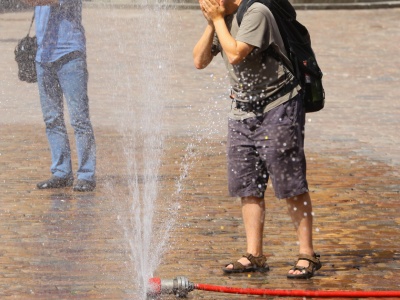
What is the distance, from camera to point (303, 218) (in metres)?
6.10

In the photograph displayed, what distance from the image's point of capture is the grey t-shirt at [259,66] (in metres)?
5.79

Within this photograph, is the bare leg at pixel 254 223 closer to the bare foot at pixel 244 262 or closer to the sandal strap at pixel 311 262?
the bare foot at pixel 244 262

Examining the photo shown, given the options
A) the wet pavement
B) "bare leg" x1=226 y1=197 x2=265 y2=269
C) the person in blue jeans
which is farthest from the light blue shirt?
"bare leg" x1=226 y1=197 x2=265 y2=269

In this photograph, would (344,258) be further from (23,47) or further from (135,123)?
(135,123)

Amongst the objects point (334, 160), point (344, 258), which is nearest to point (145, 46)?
point (334, 160)

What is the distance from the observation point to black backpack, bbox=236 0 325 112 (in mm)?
5910

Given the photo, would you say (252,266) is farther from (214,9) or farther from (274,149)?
(214,9)

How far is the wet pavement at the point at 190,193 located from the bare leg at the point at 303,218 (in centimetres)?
18

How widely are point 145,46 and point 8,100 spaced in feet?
20.4

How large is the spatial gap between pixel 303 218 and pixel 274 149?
44 centimetres

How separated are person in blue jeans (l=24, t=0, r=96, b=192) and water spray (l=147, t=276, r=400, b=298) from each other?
113 inches

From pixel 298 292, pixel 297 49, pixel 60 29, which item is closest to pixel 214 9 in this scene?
pixel 297 49

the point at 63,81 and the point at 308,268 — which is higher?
the point at 63,81

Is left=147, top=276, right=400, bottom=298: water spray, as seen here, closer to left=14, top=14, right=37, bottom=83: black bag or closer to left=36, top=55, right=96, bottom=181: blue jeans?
left=36, top=55, right=96, bottom=181: blue jeans
